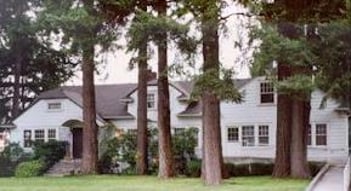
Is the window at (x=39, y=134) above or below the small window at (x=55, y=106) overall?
below

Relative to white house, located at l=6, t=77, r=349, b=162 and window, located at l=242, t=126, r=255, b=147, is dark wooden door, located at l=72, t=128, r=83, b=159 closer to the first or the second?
white house, located at l=6, t=77, r=349, b=162

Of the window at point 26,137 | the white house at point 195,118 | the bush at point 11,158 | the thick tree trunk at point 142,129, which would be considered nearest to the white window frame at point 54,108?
the white house at point 195,118

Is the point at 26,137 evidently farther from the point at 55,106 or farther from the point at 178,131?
the point at 178,131

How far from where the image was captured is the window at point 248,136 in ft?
108

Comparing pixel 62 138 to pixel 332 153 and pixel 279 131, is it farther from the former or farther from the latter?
pixel 279 131

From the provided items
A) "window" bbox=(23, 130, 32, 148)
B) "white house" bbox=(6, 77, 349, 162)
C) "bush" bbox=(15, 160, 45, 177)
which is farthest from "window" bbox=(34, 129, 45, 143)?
"bush" bbox=(15, 160, 45, 177)

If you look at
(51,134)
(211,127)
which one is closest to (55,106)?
(51,134)

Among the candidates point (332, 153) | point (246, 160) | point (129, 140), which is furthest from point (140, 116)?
point (332, 153)

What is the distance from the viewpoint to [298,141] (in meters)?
22.4

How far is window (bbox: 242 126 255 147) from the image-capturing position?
108 feet

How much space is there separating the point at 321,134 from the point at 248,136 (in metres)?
3.32

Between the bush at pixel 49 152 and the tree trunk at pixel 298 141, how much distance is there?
12.9 meters

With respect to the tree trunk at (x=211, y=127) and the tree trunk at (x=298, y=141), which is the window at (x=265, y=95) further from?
the tree trunk at (x=211, y=127)

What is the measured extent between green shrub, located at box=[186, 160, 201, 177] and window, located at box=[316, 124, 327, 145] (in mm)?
6454
